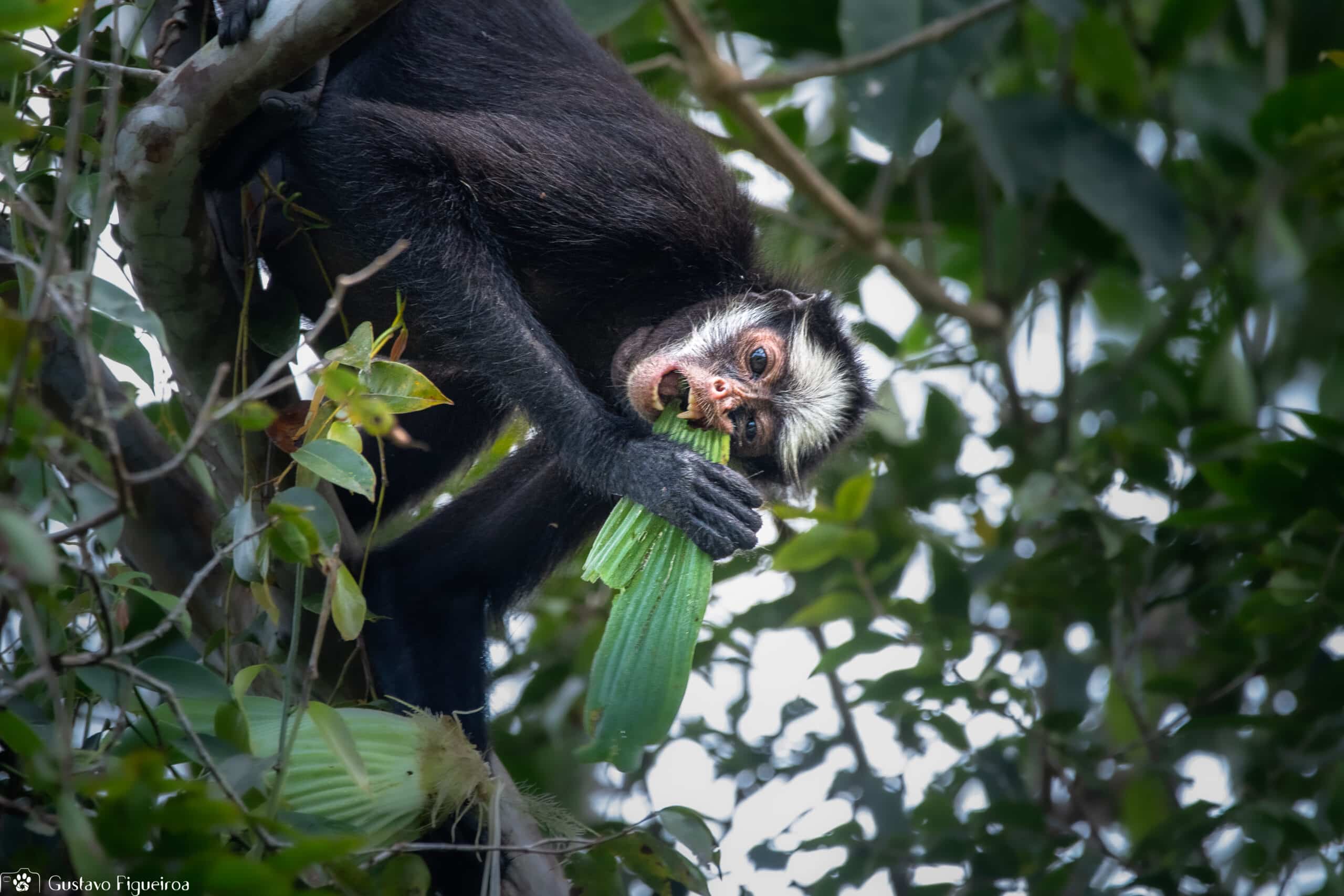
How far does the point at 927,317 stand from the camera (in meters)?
4.66

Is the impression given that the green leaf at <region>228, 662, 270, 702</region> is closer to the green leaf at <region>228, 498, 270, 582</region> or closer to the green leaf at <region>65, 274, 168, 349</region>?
the green leaf at <region>228, 498, 270, 582</region>

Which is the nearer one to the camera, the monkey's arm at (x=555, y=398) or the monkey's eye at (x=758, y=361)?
the monkey's arm at (x=555, y=398)

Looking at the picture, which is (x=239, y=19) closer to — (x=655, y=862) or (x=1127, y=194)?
(x=655, y=862)

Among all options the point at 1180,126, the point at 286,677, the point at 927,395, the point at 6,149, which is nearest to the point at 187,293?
the point at 6,149

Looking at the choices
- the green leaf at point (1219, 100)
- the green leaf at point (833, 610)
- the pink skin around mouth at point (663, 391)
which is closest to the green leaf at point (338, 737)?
the pink skin around mouth at point (663, 391)

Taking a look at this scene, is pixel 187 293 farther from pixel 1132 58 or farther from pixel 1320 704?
pixel 1132 58

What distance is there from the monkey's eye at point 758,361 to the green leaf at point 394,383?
1.40 meters

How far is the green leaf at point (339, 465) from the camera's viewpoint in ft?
5.68

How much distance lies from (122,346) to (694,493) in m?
1.15

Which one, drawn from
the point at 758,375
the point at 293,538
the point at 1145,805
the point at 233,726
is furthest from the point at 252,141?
the point at 1145,805

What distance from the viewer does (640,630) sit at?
2.28 meters

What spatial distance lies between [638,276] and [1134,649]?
1.78 m

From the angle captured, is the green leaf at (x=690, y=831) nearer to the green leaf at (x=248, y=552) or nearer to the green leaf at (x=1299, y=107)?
the green leaf at (x=248, y=552)

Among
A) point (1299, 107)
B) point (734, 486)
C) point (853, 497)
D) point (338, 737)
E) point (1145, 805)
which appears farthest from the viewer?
point (1145, 805)
